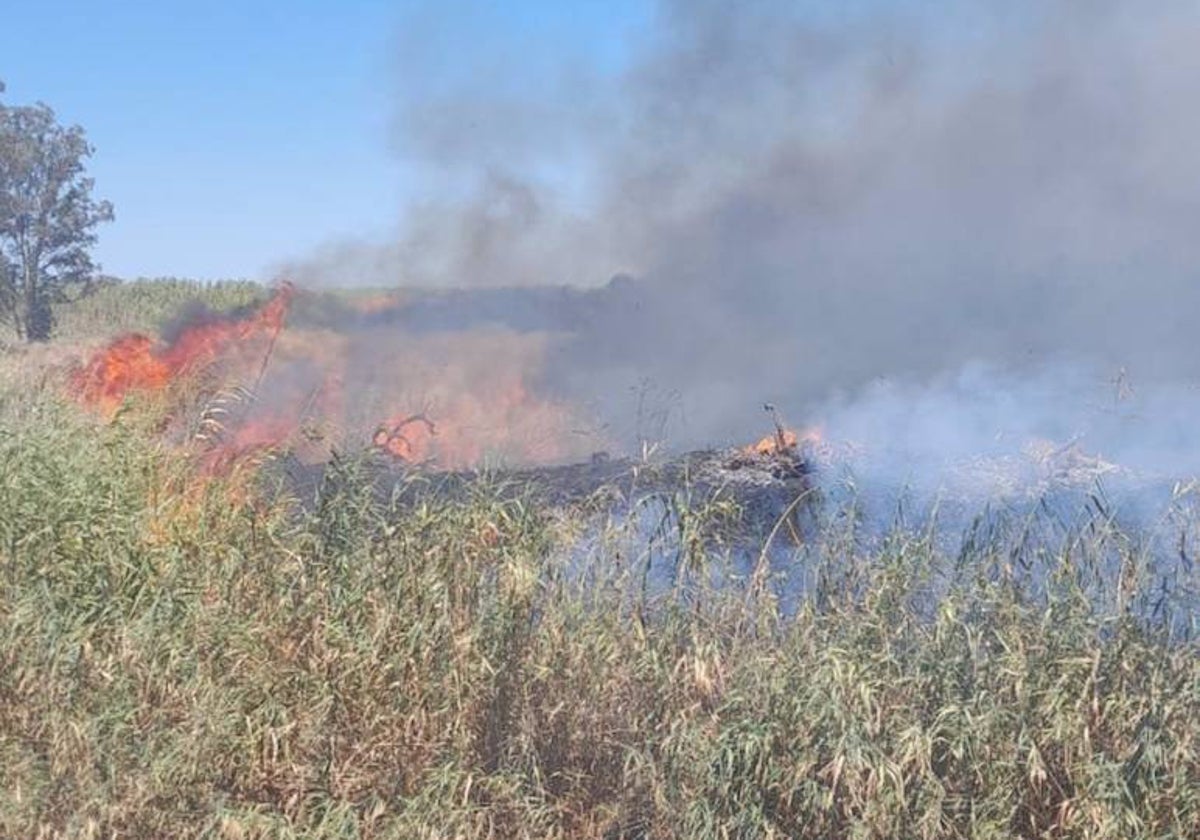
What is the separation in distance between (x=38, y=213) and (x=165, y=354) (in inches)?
542

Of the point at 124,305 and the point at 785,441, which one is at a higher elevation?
the point at 124,305

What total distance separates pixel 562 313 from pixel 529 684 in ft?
37.7

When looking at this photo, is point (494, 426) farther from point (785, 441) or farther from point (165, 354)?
point (785, 441)

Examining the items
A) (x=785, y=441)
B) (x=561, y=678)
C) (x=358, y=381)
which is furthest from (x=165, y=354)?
(x=561, y=678)

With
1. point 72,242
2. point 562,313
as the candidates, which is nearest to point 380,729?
point 562,313

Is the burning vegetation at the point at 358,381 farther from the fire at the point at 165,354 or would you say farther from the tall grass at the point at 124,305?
the tall grass at the point at 124,305

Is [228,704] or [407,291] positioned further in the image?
[407,291]

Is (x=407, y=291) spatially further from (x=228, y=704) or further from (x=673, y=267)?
(x=228, y=704)

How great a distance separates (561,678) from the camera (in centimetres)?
434

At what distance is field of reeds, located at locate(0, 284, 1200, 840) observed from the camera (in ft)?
12.1

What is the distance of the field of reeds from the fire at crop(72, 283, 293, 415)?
6497 mm

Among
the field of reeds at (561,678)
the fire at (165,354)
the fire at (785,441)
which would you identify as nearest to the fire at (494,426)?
the fire at (165,354)

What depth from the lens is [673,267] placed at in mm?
16703

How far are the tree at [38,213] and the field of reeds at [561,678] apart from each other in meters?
20.8
